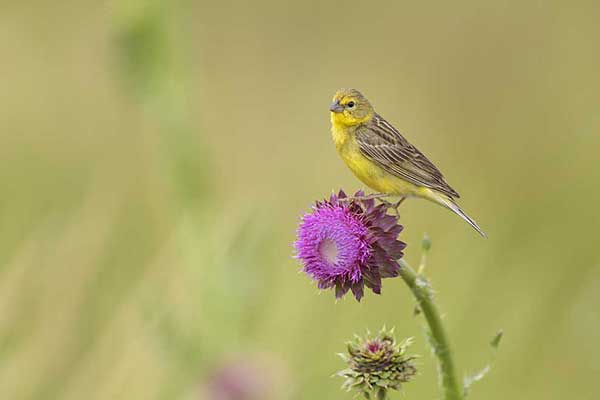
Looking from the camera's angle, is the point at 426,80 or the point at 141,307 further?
the point at 426,80

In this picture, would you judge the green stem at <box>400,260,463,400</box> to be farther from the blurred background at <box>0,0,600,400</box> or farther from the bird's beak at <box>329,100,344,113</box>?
the bird's beak at <box>329,100,344,113</box>

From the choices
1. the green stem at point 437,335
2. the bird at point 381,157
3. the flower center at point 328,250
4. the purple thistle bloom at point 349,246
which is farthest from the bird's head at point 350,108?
the green stem at point 437,335

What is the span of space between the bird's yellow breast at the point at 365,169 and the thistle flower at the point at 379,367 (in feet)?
1.40

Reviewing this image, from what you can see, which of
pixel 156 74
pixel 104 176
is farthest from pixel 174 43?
pixel 104 176

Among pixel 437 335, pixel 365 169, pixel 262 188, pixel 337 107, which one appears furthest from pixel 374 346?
pixel 262 188

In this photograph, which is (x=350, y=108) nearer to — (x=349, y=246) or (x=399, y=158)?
(x=399, y=158)

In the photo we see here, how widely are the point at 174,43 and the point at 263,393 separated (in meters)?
3.05

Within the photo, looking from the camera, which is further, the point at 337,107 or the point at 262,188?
the point at 262,188

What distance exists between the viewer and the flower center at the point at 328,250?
2414mm

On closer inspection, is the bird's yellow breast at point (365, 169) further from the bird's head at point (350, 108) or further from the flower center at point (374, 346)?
the flower center at point (374, 346)

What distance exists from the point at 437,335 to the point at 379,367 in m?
0.19

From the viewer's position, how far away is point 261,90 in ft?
26.5

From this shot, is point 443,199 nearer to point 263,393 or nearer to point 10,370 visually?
point 263,393

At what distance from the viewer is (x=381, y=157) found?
107 inches
